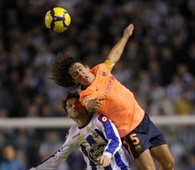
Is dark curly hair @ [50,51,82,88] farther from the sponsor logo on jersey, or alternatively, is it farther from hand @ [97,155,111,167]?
hand @ [97,155,111,167]

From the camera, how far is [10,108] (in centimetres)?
1538

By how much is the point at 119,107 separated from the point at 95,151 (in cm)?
56

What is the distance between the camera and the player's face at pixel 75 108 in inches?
327

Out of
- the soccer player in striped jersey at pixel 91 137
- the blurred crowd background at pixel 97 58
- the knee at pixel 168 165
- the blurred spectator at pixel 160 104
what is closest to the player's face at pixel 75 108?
the soccer player in striped jersey at pixel 91 137

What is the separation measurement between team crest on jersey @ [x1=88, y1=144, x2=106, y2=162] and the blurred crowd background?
13.7 ft

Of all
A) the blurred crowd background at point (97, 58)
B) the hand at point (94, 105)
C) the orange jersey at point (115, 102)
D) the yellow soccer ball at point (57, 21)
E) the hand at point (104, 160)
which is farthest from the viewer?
the blurred crowd background at point (97, 58)

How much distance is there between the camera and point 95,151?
8.34m

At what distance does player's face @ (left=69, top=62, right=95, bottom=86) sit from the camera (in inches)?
332

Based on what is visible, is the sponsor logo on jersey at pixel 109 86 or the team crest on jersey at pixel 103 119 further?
the sponsor logo on jersey at pixel 109 86

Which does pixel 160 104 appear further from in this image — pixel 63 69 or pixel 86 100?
pixel 86 100

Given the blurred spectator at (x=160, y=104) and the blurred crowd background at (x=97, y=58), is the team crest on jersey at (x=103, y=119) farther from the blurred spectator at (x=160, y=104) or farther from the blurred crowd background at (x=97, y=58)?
the blurred spectator at (x=160, y=104)

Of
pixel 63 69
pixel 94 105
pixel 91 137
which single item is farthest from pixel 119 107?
pixel 63 69

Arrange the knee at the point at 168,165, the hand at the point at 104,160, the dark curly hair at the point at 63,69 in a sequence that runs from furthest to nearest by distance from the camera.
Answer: the knee at the point at 168,165 → the dark curly hair at the point at 63,69 → the hand at the point at 104,160

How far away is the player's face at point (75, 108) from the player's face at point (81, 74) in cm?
22
